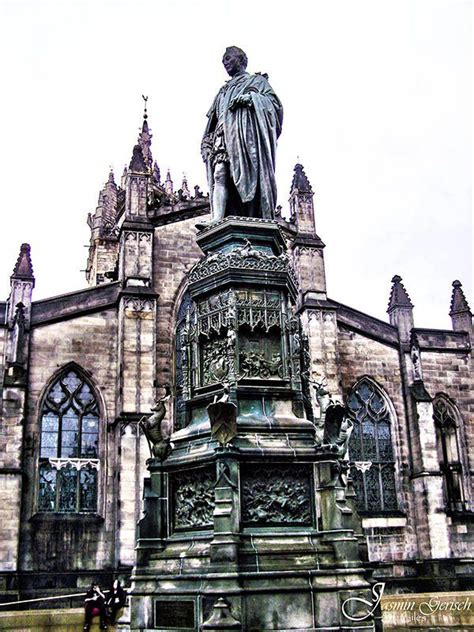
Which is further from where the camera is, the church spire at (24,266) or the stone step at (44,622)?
the church spire at (24,266)

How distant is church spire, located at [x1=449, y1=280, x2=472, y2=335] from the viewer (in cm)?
2791

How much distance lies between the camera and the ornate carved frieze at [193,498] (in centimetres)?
659

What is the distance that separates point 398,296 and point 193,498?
71.1 feet

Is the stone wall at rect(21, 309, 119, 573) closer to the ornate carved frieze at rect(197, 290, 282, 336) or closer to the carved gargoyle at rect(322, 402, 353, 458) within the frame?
the ornate carved frieze at rect(197, 290, 282, 336)

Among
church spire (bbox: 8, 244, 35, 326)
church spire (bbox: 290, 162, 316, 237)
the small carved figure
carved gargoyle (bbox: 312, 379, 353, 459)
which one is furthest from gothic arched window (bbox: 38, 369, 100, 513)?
carved gargoyle (bbox: 312, 379, 353, 459)

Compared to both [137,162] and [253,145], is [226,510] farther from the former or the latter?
[137,162]

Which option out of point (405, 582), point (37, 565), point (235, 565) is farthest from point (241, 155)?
point (405, 582)

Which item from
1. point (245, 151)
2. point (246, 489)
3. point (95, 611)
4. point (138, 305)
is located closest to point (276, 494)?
point (246, 489)

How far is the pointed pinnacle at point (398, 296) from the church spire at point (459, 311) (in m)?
2.15

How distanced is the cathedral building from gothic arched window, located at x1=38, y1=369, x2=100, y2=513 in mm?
33

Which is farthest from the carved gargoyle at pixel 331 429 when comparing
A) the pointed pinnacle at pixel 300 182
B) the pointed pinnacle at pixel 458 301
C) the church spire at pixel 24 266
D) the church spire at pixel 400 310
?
the pointed pinnacle at pixel 458 301

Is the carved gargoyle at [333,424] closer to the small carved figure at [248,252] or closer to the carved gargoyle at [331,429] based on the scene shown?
the carved gargoyle at [331,429]

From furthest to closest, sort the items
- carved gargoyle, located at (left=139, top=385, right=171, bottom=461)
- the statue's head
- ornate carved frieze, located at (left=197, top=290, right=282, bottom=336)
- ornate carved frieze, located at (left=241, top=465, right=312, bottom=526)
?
the statue's head → ornate carved frieze, located at (left=197, top=290, right=282, bottom=336) → carved gargoyle, located at (left=139, top=385, right=171, bottom=461) → ornate carved frieze, located at (left=241, top=465, right=312, bottom=526)

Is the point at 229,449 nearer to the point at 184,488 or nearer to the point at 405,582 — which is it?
the point at 184,488
